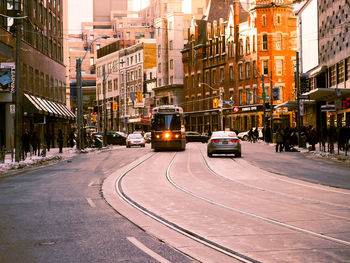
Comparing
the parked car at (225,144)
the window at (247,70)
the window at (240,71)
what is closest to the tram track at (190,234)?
the parked car at (225,144)

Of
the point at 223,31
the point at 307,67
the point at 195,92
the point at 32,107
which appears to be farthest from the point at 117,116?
the point at 32,107

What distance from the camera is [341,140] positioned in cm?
3781

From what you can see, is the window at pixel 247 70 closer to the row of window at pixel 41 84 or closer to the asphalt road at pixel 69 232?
the row of window at pixel 41 84

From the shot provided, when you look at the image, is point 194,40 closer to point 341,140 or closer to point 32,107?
point 32,107

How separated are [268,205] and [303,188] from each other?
4.24 m

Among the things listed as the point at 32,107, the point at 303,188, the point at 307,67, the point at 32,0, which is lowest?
the point at 303,188

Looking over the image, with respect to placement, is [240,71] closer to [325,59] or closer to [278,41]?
[278,41]

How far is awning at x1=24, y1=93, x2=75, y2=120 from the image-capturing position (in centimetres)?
5038

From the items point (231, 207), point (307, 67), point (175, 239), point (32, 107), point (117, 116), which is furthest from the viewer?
point (117, 116)

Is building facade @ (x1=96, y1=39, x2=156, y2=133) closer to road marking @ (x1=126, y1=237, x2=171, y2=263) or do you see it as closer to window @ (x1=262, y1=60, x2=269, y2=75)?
window @ (x1=262, y1=60, x2=269, y2=75)

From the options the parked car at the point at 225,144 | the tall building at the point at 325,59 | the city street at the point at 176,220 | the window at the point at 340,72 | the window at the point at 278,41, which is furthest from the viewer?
the window at the point at 278,41

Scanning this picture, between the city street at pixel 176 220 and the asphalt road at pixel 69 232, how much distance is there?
0.04ft

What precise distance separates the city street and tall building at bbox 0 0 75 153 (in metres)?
22.9

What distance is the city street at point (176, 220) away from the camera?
7621 millimetres
